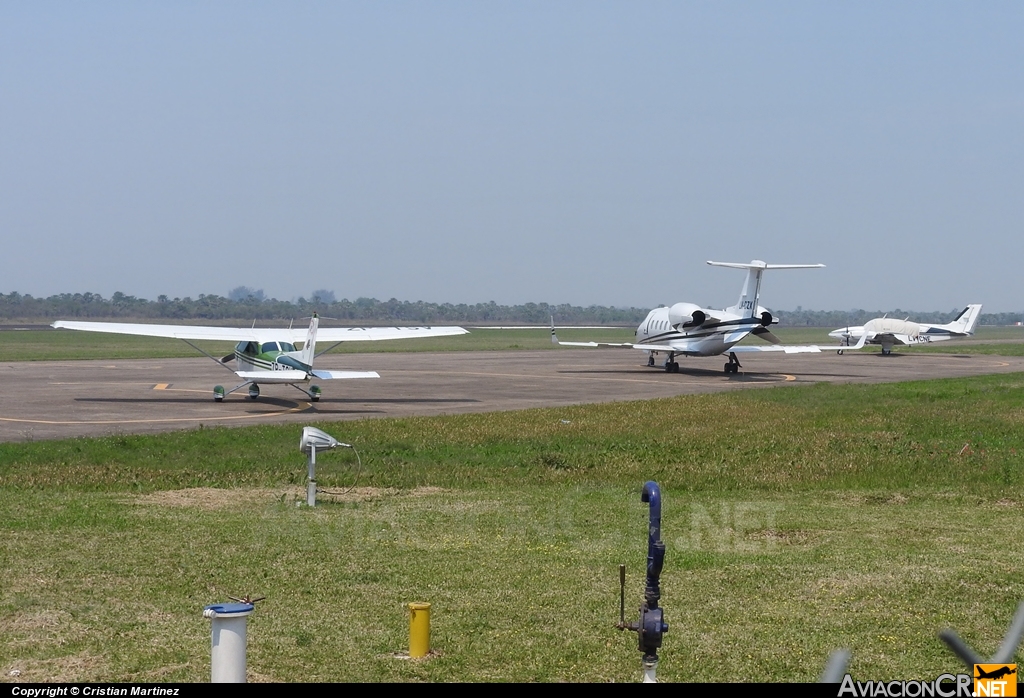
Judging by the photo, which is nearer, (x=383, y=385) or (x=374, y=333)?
(x=374, y=333)

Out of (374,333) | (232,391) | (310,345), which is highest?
(374,333)

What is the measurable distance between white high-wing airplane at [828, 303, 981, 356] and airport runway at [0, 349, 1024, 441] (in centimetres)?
806

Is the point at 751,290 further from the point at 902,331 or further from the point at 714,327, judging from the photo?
the point at 902,331

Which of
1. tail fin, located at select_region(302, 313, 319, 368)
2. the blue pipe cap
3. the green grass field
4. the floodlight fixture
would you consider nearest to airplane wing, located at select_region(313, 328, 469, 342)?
tail fin, located at select_region(302, 313, 319, 368)

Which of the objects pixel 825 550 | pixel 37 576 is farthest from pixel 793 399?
pixel 37 576

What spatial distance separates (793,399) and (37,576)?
27317 mm

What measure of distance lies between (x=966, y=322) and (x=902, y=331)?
10775 millimetres

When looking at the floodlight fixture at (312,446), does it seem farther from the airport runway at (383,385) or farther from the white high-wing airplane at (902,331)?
the white high-wing airplane at (902,331)

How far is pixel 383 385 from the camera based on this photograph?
42969mm

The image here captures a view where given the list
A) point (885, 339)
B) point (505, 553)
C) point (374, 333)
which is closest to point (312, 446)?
point (505, 553)

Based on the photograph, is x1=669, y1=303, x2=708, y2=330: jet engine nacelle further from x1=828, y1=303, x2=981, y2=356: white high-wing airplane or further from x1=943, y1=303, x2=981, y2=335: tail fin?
x1=943, y1=303, x2=981, y2=335: tail fin

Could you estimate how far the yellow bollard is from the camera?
8.25 meters

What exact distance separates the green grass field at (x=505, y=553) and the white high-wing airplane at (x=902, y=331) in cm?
5620

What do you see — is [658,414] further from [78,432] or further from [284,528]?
[284,528]
